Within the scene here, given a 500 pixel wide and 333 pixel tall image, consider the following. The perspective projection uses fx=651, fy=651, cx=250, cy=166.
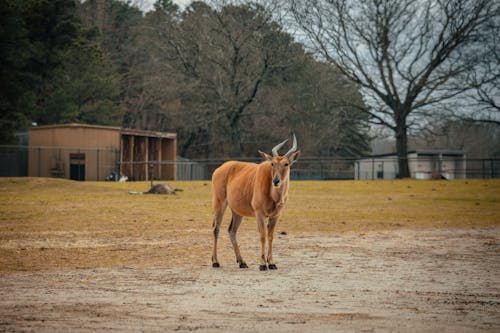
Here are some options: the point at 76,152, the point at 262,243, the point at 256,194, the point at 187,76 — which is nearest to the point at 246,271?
the point at 262,243

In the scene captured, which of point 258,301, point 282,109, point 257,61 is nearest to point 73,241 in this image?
point 258,301

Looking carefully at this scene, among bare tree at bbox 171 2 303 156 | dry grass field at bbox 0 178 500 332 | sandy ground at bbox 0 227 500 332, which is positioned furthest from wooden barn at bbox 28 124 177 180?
sandy ground at bbox 0 227 500 332

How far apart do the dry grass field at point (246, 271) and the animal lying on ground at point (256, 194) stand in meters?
0.68

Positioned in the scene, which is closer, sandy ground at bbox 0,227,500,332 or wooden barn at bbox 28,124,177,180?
sandy ground at bbox 0,227,500,332

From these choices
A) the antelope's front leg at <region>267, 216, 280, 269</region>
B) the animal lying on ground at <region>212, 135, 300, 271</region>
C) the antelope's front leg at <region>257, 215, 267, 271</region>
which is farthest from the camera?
the animal lying on ground at <region>212, 135, 300, 271</region>

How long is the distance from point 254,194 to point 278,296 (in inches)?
156

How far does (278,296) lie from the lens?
29.9 feet

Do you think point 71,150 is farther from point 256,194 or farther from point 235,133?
point 256,194

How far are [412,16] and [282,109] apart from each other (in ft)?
61.7

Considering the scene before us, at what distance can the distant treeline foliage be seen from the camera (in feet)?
170

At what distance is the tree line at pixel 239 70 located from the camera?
46188 mm

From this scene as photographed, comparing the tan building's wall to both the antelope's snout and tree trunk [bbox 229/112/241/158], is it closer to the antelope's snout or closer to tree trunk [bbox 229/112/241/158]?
tree trunk [bbox 229/112/241/158]

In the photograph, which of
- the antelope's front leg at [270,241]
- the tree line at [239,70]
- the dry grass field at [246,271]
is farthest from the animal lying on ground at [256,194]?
the tree line at [239,70]

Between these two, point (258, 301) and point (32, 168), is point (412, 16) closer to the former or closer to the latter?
point (32, 168)
